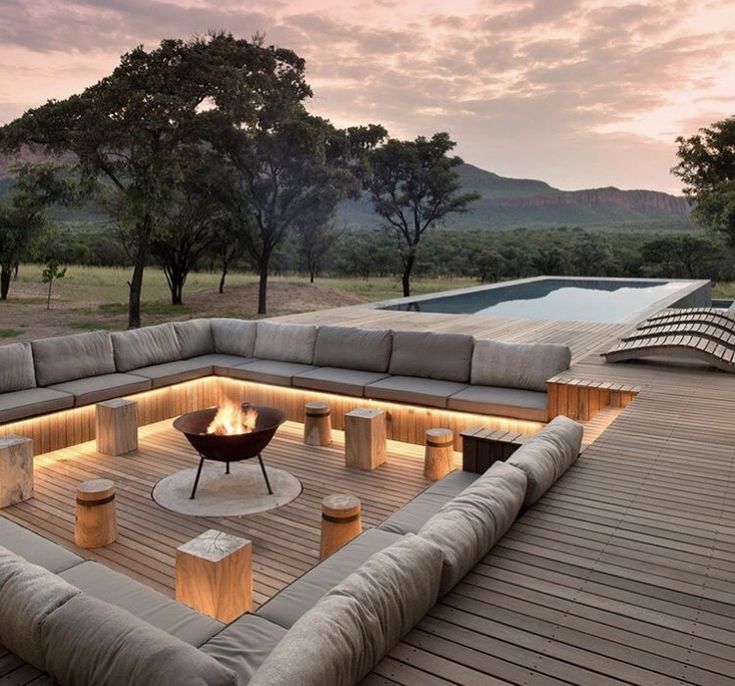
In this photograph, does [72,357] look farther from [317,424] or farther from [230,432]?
[317,424]

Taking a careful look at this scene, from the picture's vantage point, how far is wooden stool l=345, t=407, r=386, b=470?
477cm

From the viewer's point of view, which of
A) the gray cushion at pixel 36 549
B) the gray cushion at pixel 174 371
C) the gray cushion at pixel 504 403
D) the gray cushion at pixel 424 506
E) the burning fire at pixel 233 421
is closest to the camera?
the gray cushion at pixel 36 549

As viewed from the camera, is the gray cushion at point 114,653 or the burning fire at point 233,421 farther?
the burning fire at point 233,421

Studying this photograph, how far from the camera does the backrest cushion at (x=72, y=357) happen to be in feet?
17.7

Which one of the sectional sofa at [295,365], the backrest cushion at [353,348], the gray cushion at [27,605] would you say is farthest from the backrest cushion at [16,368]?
the gray cushion at [27,605]

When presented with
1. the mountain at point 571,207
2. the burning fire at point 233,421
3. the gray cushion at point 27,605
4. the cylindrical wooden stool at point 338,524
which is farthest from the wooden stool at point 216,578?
the mountain at point 571,207

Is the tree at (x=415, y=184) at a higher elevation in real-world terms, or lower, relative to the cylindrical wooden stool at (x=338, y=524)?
higher

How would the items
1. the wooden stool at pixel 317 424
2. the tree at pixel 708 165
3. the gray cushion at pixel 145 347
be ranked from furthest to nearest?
the tree at pixel 708 165 < the gray cushion at pixel 145 347 < the wooden stool at pixel 317 424

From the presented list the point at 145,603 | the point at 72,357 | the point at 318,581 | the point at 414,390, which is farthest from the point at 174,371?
the point at 318,581

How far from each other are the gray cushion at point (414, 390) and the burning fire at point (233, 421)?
Result: 1.24 m

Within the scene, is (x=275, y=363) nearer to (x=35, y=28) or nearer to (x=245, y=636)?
(x=245, y=636)

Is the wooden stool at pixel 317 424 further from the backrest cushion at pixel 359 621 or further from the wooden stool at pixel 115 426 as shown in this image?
the backrest cushion at pixel 359 621

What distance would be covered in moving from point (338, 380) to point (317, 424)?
19.6 inches

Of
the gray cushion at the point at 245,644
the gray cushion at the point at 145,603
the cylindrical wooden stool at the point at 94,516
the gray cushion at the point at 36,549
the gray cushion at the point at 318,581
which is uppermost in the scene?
the gray cushion at the point at 245,644
